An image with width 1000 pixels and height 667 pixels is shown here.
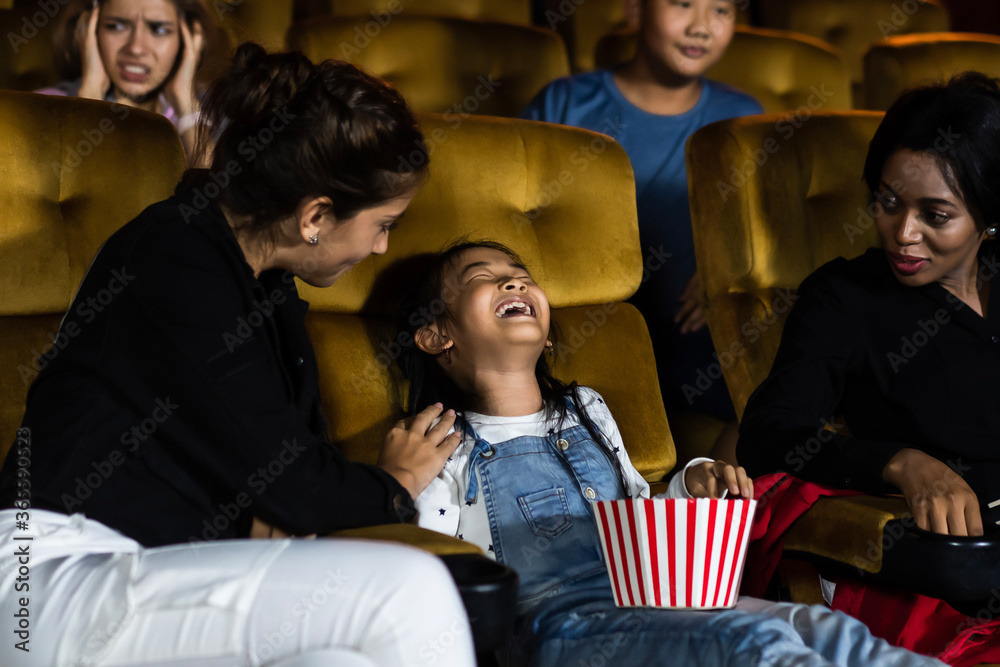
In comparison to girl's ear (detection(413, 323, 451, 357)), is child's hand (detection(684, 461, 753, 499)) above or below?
below

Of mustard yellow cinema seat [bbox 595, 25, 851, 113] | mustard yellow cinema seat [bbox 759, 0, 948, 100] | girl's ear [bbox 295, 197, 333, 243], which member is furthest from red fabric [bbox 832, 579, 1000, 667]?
mustard yellow cinema seat [bbox 759, 0, 948, 100]

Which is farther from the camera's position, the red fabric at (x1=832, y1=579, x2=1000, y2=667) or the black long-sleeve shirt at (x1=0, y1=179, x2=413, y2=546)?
the red fabric at (x1=832, y1=579, x2=1000, y2=667)

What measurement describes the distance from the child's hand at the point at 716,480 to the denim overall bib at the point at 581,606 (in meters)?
0.13

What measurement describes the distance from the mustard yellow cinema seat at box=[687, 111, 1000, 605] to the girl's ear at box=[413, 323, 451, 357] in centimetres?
50

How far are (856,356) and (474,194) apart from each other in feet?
2.07

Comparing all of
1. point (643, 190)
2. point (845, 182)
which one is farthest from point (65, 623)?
point (643, 190)

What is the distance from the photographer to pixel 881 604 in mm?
1208

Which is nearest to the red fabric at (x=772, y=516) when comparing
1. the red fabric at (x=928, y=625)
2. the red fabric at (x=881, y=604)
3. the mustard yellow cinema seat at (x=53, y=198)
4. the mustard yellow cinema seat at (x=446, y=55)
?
the red fabric at (x=881, y=604)

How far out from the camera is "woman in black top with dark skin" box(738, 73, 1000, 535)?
4.63 feet

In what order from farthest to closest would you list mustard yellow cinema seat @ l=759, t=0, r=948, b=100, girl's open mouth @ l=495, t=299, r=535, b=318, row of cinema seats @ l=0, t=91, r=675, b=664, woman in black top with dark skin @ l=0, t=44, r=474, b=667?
mustard yellow cinema seat @ l=759, t=0, r=948, b=100 → girl's open mouth @ l=495, t=299, r=535, b=318 → row of cinema seats @ l=0, t=91, r=675, b=664 → woman in black top with dark skin @ l=0, t=44, r=474, b=667

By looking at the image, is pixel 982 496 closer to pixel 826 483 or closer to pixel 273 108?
pixel 826 483

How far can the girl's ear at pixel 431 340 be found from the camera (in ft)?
4.69

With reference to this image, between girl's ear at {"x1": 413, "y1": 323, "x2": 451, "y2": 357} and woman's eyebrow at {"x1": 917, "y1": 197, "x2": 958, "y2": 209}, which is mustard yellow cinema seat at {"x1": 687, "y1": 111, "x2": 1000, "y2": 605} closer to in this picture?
woman's eyebrow at {"x1": 917, "y1": 197, "x2": 958, "y2": 209}

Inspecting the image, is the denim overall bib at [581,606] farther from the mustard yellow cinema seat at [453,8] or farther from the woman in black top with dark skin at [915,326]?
the mustard yellow cinema seat at [453,8]
